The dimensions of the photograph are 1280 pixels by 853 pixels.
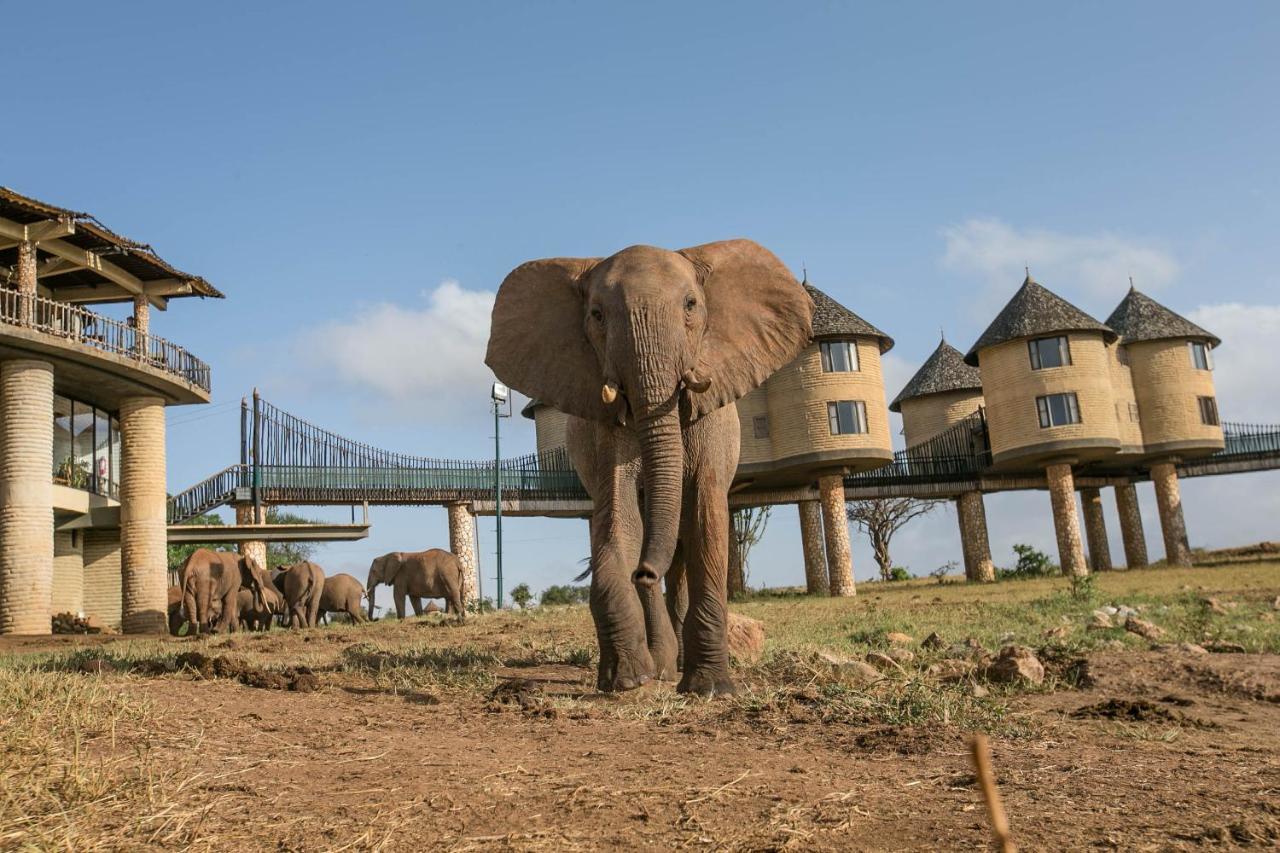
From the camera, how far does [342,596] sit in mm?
29359

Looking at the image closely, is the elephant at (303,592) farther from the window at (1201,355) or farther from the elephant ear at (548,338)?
the window at (1201,355)

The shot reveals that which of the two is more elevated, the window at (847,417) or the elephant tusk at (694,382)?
the window at (847,417)

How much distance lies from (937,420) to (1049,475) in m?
10.4

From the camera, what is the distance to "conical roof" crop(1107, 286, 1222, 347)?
46094 mm

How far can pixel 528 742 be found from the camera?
5.82 meters

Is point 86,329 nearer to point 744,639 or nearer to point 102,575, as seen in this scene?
point 102,575

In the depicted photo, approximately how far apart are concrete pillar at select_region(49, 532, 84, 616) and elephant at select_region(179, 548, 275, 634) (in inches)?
327

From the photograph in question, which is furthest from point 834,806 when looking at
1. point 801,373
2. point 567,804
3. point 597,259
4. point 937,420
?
point 937,420

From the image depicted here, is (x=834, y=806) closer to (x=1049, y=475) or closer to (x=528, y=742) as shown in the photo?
(x=528, y=742)

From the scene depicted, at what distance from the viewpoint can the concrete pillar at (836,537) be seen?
39.3 meters

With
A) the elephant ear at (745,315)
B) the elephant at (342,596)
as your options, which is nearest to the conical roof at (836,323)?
the elephant at (342,596)

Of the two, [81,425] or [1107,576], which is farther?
[1107,576]

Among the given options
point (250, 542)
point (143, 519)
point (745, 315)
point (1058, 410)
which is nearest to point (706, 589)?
point (745, 315)

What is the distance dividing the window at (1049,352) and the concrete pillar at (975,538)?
270 inches
